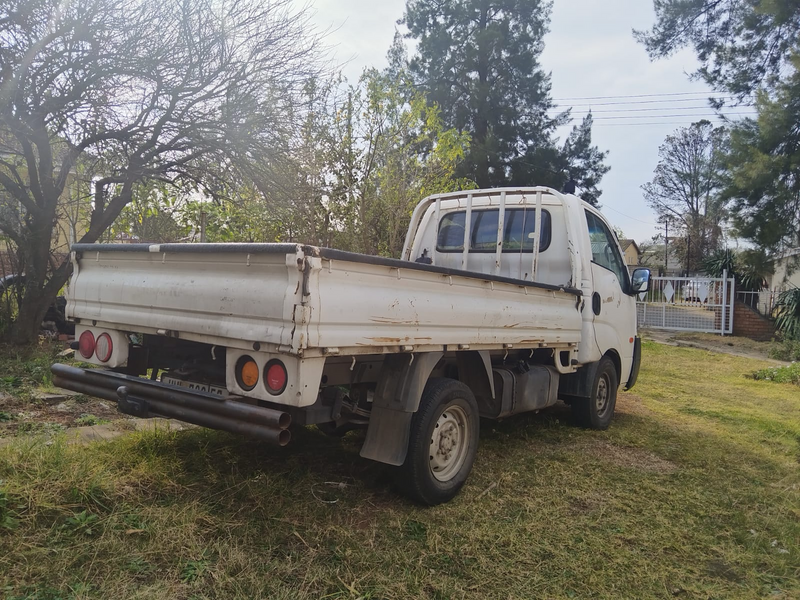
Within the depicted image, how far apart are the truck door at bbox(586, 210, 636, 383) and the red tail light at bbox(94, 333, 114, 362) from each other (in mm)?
4172

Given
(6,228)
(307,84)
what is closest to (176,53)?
(307,84)

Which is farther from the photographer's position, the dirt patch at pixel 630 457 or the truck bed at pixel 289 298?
Result: the dirt patch at pixel 630 457

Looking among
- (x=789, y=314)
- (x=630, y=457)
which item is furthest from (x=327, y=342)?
(x=789, y=314)

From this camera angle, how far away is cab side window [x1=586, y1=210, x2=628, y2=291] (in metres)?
5.91

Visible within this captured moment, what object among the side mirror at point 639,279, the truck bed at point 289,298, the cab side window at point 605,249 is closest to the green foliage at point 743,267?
the side mirror at point 639,279

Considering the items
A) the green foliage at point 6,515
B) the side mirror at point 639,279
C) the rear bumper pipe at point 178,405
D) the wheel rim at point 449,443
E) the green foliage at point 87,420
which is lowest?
the green foliage at point 87,420

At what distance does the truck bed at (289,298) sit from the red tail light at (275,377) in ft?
0.34

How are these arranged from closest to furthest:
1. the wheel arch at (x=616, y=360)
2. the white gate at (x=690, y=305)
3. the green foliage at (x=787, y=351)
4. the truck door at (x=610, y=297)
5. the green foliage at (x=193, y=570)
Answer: the green foliage at (x=193, y=570) < the truck door at (x=610, y=297) < the wheel arch at (x=616, y=360) < the green foliage at (x=787, y=351) < the white gate at (x=690, y=305)

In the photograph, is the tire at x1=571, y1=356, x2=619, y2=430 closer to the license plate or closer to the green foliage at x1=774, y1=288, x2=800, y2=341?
the license plate

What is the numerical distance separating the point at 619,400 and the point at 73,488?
6658mm

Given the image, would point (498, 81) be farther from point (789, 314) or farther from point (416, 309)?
point (416, 309)

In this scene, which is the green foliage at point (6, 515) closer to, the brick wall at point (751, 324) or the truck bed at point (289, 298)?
the truck bed at point (289, 298)

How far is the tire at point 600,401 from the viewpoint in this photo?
233 inches

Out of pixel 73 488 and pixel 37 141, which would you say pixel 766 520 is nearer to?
pixel 73 488
